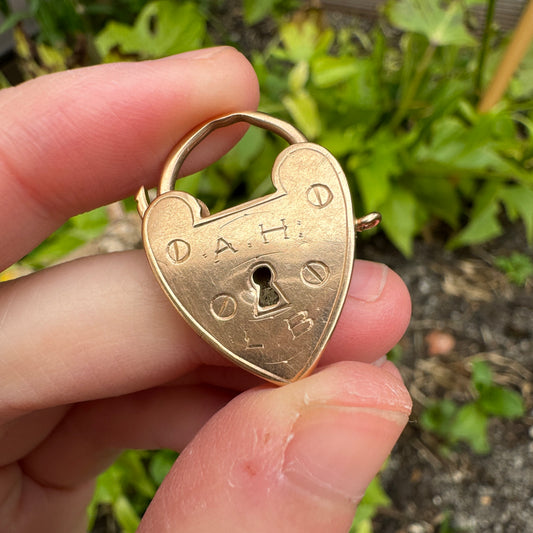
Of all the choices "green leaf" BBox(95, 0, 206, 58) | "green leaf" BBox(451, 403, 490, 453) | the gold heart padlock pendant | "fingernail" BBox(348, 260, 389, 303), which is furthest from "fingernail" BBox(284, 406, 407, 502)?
"green leaf" BBox(95, 0, 206, 58)

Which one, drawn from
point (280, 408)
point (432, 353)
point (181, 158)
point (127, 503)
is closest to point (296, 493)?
point (280, 408)

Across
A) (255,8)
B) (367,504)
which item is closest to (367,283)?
(367,504)

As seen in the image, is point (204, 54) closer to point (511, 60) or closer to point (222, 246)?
point (222, 246)

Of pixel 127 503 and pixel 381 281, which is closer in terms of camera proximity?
pixel 381 281

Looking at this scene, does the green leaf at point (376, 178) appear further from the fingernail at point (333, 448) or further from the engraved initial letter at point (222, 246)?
the fingernail at point (333, 448)

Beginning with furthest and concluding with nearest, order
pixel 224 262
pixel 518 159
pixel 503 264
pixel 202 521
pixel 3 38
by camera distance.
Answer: pixel 3 38 → pixel 503 264 → pixel 518 159 → pixel 224 262 → pixel 202 521

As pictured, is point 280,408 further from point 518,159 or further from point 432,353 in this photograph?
point 518,159

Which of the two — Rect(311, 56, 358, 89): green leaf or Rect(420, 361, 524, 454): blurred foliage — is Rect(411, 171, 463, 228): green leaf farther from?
Rect(420, 361, 524, 454): blurred foliage
